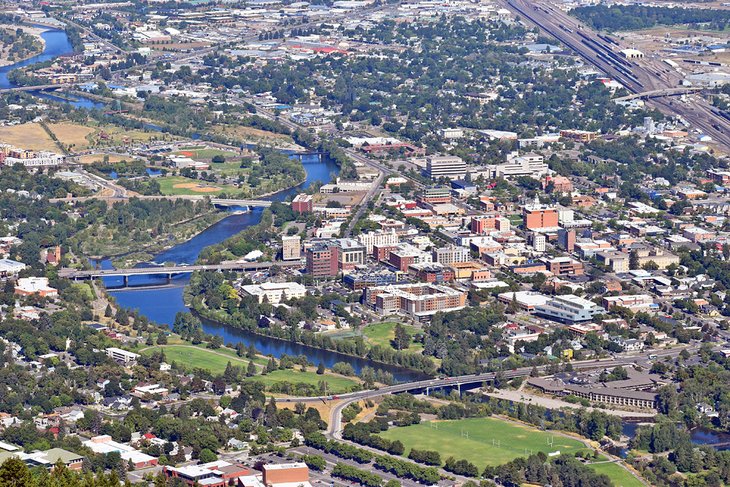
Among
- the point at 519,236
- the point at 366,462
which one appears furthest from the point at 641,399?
the point at 519,236

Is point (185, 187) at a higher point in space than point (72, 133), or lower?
higher

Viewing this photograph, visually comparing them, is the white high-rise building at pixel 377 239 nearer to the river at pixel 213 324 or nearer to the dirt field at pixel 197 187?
the river at pixel 213 324

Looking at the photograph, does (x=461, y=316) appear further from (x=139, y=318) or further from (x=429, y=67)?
(x=429, y=67)

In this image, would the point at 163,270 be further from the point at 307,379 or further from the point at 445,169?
the point at 445,169

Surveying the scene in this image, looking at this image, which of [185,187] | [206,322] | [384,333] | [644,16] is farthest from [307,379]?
[644,16]

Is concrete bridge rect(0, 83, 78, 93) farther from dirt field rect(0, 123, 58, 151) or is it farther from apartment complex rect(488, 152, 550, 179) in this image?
apartment complex rect(488, 152, 550, 179)

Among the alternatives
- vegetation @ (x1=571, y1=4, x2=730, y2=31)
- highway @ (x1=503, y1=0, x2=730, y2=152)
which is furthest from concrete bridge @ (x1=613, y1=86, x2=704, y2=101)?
vegetation @ (x1=571, y1=4, x2=730, y2=31)

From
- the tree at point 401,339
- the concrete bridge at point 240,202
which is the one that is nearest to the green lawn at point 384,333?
the tree at point 401,339
